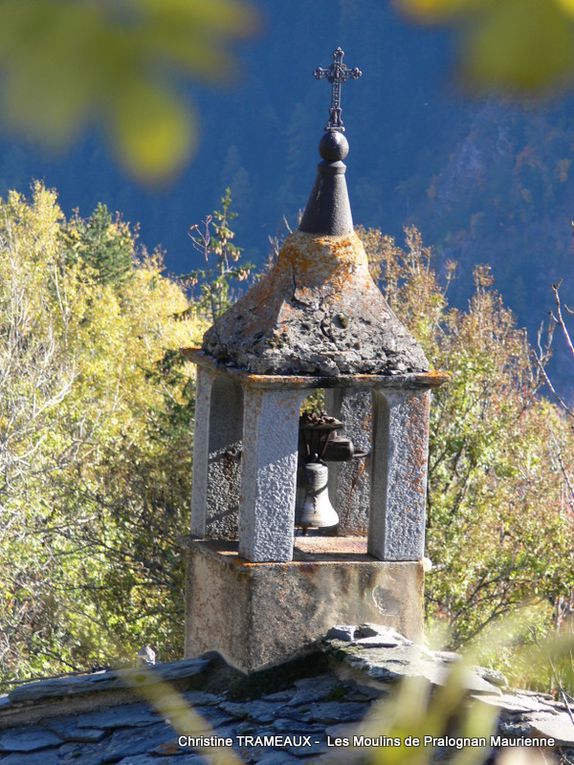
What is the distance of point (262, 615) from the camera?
605cm

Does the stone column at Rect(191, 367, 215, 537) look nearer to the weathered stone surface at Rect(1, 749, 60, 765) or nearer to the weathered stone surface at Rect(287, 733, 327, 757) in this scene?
the weathered stone surface at Rect(1, 749, 60, 765)

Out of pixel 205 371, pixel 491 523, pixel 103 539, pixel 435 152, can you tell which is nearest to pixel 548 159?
pixel 435 152

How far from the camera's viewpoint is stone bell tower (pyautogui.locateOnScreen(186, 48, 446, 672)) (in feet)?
19.9

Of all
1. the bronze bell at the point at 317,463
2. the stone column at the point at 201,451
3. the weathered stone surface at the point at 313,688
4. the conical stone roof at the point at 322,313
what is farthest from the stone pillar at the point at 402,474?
the stone column at the point at 201,451

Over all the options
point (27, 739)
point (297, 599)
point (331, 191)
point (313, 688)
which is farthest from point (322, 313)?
point (27, 739)

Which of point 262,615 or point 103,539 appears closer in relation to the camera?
point 262,615

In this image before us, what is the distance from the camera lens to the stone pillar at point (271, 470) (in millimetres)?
6027

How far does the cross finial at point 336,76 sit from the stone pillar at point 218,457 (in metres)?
1.64

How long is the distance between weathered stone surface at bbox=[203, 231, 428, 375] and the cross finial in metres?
0.76

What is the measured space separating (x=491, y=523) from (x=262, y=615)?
9619 millimetres

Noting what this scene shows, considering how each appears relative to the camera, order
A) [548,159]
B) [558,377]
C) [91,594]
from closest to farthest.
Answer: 1. [91,594]
2. [548,159]
3. [558,377]

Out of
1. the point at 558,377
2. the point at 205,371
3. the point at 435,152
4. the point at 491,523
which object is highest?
the point at 435,152

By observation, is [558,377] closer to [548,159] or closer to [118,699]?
[548,159]

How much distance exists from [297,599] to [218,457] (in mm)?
1189
